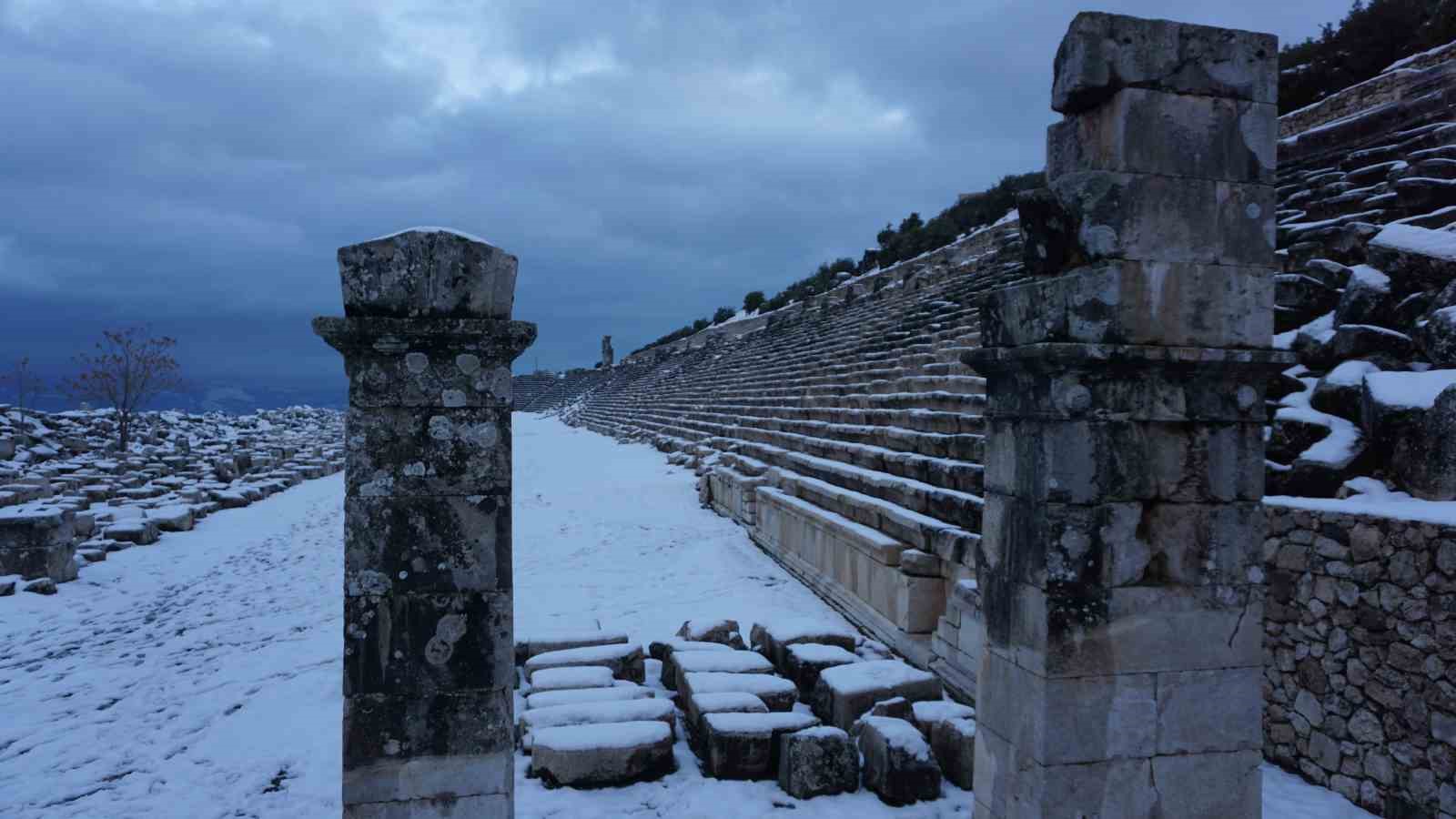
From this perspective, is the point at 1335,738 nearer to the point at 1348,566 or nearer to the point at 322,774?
the point at 1348,566

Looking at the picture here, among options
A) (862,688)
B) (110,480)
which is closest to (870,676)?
(862,688)

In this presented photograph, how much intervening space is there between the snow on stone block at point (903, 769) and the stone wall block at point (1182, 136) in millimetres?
3266

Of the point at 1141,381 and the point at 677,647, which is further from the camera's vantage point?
the point at 677,647

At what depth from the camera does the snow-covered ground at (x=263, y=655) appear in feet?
15.3

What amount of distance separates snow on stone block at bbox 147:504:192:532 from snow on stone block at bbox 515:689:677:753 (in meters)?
12.0

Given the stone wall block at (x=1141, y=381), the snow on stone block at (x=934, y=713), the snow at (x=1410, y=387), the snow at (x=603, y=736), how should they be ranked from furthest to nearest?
the snow on stone block at (x=934, y=713), the snow at (x=603, y=736), the snow at (x=1410, y=387), the stone wall block at (x=1141, y=381)

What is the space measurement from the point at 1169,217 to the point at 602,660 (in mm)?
4867

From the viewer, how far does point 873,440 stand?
10289 mm

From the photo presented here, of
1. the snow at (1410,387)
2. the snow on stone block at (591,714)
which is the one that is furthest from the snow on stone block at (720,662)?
the snow at (1410,387)

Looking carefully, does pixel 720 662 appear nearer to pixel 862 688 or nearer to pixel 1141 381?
pixel 862 688

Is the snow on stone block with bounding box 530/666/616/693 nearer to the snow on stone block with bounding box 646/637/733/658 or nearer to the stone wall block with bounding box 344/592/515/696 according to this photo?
the snow on stone block with bounding box 646/637/733/658

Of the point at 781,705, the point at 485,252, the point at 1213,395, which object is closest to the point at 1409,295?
the point at 1213,395

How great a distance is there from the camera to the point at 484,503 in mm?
3469

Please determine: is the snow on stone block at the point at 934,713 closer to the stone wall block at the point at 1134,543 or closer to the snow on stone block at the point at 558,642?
the stone wall block at the point at 1134,543
